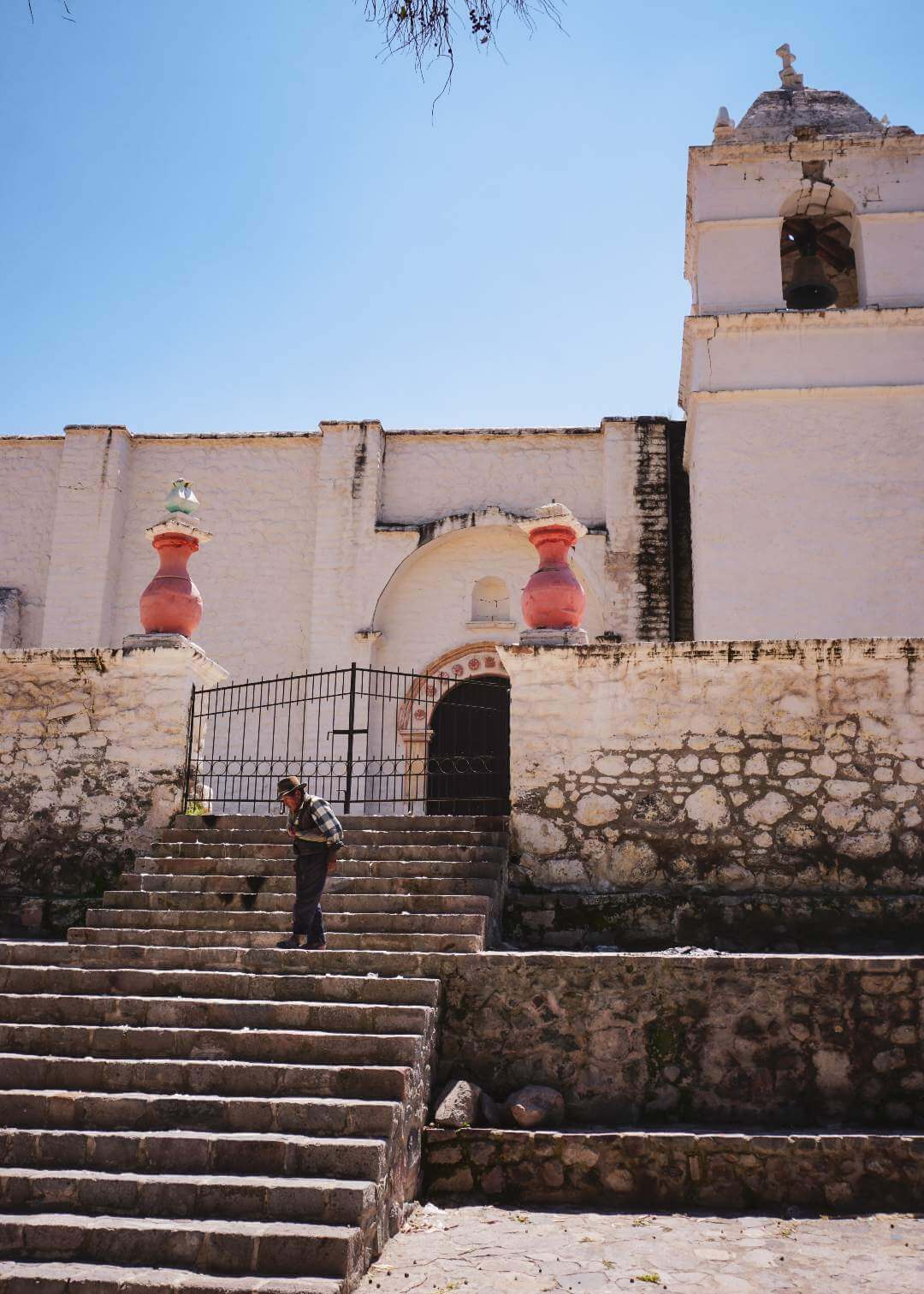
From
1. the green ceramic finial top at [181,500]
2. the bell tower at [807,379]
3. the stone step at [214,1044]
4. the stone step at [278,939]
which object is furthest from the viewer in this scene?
the bell tower at [807,379]

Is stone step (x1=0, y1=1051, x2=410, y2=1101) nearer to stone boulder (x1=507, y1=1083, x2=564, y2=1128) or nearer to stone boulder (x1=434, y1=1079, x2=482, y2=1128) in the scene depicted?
stone boulder (x1=434, y1=1079, x2=482, y2=1128)

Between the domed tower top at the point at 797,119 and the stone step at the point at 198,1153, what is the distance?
12747 mm

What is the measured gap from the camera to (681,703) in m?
7.13

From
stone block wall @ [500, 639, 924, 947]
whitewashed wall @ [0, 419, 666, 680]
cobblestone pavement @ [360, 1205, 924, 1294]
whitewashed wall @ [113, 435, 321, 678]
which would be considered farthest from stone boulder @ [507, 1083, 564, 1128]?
whitewashed wall @ [113, 435, 321, 678]

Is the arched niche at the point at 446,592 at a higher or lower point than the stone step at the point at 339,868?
higher

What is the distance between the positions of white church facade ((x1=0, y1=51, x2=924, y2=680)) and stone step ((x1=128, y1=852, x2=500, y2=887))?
5801mm

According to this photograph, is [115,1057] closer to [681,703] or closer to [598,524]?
[681,703]

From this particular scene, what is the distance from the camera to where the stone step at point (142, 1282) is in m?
3.70

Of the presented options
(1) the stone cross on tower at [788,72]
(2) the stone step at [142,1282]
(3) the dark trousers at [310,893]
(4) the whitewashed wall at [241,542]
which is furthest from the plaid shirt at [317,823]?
(1) the stone cross on tower at [788,72]

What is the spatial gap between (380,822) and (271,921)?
1399 millimetres

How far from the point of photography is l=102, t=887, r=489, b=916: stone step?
6258mm

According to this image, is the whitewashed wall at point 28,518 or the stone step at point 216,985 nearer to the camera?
the stone step at point 216,985

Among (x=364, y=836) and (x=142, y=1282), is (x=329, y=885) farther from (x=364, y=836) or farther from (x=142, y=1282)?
(x=142, y=1282)

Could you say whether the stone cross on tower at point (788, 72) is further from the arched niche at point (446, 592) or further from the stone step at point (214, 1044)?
the stone step at point (214, 1044)
